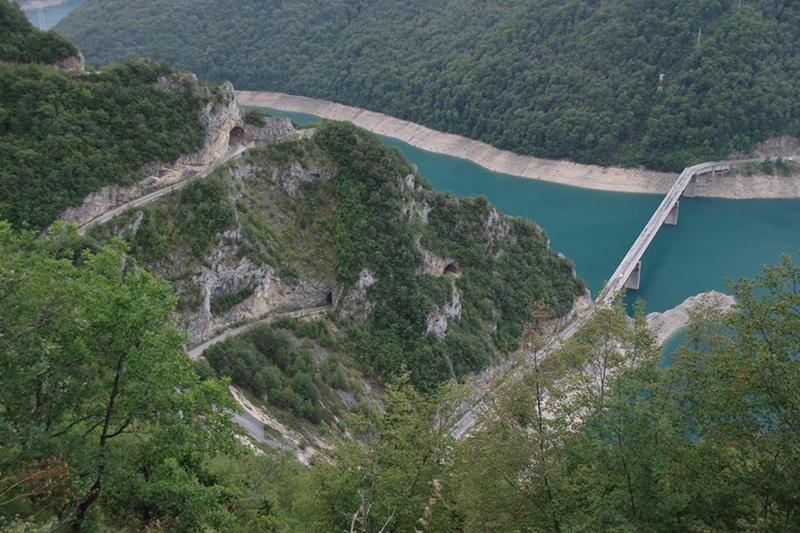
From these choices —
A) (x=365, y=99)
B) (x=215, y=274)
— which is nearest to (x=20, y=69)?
(x=215, y=274)

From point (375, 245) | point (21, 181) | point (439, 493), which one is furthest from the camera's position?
point (375, 245)

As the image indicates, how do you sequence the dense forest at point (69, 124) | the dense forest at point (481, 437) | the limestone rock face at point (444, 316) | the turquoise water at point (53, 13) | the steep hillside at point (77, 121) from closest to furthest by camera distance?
the dense forest at point (481, 437)
the dense forest at point (69, 124)
the steep hillside at point (77, 121)
the limestone rock face at point (444, 316)
the turquoise water at point (53, 13)

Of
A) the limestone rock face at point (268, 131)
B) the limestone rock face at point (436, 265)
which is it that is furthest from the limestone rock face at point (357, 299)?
the limestone rock face at point (268, 131)

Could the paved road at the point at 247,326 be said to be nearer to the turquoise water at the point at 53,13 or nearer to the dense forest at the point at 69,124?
the dense forest at the point at 69,124

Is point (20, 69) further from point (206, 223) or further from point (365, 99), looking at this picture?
point (365, 99)

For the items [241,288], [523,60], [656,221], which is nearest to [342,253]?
[241,288]

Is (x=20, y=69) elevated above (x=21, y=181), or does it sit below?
above

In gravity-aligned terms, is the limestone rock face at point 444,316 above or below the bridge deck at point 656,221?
below
